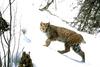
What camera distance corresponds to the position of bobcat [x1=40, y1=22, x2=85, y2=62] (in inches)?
283

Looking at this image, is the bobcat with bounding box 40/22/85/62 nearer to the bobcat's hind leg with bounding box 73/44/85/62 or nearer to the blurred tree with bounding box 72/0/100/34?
the bobcat's hind leg with bounding box 73/44/85/62

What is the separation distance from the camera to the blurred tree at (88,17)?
7.93 m

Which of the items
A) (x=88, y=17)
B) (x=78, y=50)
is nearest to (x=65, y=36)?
(x=78, y=50)

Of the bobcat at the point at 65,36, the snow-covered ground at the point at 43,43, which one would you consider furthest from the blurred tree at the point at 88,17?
the bobcat at the point at 65,36

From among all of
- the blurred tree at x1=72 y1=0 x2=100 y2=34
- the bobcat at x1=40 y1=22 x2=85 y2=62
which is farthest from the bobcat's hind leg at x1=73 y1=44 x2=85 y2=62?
the blurred tree at x1=72 y1=0 x2=100 y2=34

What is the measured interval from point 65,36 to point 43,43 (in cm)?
38

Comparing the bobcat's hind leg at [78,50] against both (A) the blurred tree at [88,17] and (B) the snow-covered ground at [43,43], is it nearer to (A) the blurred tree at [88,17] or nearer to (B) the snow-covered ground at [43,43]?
(B) the snow-covered ground at [43,43]

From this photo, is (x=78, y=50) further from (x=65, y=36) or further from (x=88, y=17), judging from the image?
(x=88, y=17)

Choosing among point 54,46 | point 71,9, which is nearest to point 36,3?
point 71,9

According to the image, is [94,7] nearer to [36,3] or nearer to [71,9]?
[71,9]

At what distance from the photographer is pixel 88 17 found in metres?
8.04

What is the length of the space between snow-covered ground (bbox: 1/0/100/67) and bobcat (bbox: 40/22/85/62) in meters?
0.10

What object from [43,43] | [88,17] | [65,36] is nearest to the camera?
[65,36]

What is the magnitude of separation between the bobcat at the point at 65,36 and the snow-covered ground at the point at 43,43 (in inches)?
3.7
